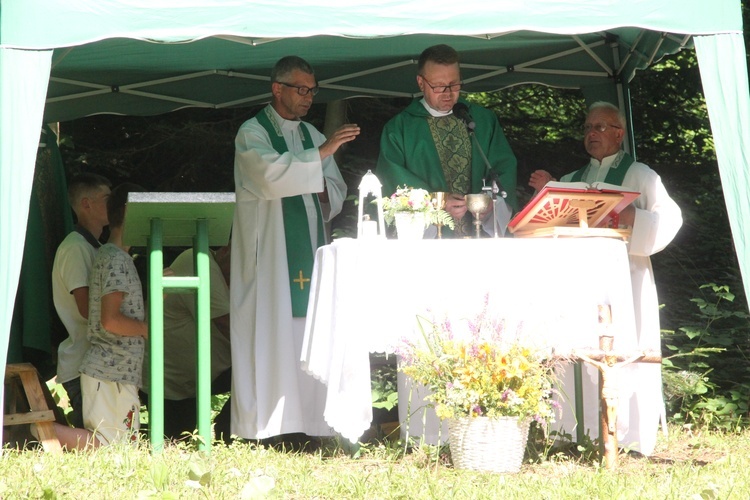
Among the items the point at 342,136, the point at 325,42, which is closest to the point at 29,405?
the point at 342,136

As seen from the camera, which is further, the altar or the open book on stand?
the open book on stand

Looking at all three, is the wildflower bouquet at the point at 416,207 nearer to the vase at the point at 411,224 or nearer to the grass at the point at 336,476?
the vase at the point at 411,224

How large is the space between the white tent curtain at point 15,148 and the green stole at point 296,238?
1837 mm

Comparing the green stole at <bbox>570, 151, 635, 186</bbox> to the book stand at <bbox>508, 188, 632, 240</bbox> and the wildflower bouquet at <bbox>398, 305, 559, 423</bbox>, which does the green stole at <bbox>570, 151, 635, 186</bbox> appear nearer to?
the book stand at <bbox>508, 188, 632, 240</bbox>

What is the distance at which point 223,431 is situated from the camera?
267 inches

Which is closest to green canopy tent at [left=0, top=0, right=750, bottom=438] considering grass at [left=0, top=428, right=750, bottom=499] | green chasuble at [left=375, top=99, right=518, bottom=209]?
grass at [left=0, top=428, right=750, bottom=499]

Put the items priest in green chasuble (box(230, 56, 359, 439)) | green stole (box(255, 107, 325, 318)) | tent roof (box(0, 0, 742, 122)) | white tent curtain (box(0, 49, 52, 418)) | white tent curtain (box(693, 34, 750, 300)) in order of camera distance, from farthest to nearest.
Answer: green stole (box(255, 107, 325, 318)), priest in green chasuble (box(230, 56, 359, 439)), white tent curtain (box(693, 34, 750, 300)), tent roof (box(0, 0, 742, 122)), white tent curtain (box(0, 49, 52, 418))

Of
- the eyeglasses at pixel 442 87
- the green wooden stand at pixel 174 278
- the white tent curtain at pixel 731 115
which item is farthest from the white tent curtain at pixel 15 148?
the white tent curtain at pixel 731 115

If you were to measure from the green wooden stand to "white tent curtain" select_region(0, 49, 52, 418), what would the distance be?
62 centimetres

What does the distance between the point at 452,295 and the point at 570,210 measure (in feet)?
2.24

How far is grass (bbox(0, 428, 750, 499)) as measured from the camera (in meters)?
4.29

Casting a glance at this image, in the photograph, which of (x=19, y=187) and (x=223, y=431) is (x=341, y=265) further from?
(x=223, y=431)

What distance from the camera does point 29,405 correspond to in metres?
5.88

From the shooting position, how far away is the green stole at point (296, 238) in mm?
6215
